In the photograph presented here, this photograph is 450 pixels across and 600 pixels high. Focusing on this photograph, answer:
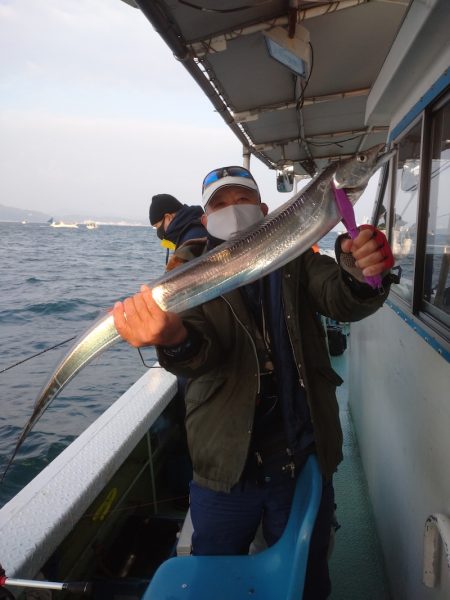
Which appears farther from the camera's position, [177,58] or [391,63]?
[177,58]

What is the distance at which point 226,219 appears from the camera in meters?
2.16

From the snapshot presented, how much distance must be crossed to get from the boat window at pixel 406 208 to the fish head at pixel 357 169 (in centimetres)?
103

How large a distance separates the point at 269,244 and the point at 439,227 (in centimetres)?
108

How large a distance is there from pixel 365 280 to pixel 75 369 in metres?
1.53

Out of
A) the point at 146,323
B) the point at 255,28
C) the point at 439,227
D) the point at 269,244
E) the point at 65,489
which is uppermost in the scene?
the point at 255,28

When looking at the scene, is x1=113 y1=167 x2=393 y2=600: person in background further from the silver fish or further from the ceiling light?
the ceiling light

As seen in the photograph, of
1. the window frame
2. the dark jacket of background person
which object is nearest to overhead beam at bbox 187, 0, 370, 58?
the window frame

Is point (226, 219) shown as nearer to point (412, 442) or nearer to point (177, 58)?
point (412, 442)

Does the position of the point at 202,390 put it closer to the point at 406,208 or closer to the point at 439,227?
the point at 439,227

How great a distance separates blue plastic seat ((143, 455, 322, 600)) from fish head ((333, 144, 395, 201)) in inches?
53.9

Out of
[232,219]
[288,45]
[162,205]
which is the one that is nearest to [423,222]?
[232,219]

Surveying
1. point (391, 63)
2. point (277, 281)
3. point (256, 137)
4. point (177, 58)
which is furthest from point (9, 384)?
point (391, 63)

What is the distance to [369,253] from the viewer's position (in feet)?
5.03

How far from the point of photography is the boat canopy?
276 cm
